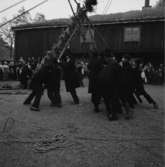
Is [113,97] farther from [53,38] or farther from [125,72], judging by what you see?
[53,38]

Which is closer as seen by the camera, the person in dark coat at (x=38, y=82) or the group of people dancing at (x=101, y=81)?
the group of people dancing at (x=101, y=81)

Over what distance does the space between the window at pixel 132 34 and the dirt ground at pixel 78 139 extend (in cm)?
1563

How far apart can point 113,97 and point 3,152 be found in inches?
139

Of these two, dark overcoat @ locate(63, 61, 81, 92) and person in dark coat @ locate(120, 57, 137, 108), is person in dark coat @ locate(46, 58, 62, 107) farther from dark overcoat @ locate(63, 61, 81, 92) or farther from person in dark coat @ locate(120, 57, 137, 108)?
person in dark coat @ locate(120, 57, 137, 108)

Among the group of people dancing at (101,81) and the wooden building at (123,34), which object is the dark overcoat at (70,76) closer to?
the group of people dancing at (101,81)

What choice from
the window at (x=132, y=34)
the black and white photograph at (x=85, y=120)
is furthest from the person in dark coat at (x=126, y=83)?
the window at (x=132, y=34)

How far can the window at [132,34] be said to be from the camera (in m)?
21.8

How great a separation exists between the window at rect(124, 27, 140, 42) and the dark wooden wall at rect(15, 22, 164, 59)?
295 mm

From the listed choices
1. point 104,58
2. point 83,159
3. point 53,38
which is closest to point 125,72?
point 104,58

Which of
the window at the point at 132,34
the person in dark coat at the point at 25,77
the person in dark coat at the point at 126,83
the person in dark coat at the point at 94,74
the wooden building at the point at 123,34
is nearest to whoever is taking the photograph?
the person in dark coat at the point at 126,83

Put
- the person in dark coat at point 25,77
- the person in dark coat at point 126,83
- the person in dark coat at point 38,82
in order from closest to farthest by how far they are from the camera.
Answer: the person in dark coat at point 126,83 → the person in dark coat at point 38,82 → the person in dark coat at point 25,77

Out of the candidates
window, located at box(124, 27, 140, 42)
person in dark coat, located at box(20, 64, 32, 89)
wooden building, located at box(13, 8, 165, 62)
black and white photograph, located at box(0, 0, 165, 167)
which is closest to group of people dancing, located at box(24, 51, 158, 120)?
black and white photograph, located at box(0, 0, 165, 167)

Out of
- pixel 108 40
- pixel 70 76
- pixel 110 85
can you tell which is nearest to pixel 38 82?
pixel 70 76

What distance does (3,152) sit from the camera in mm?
4305
